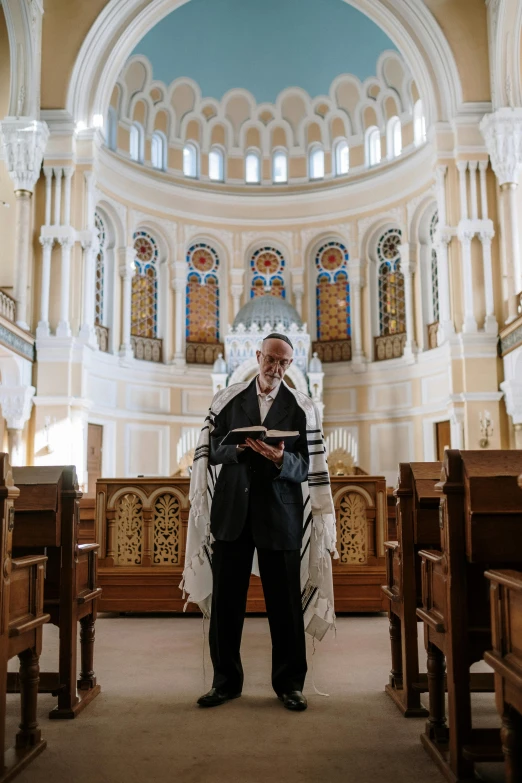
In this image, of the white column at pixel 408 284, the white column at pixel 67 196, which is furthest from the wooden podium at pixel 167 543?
the white column at pixel 408 284

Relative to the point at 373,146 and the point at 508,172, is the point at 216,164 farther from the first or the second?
the point at 508,172

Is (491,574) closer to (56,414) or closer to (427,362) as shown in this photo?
(56,414)

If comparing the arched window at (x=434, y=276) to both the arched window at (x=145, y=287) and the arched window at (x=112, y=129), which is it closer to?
the arched window at (x=145, y=287)

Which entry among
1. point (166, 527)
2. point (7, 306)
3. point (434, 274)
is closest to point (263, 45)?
point (434, 274)

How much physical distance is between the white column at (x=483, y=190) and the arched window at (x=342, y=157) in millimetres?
4900

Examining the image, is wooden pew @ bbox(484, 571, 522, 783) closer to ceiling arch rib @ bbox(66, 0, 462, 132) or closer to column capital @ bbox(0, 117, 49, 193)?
column capital @ bbox(0, 117, 49, 193)

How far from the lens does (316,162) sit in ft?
60.1

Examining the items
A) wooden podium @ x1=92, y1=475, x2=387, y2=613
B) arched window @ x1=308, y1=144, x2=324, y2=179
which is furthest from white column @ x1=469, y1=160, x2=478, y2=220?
wooden podium @ x1=92, y1=475, x2=387, y2=613

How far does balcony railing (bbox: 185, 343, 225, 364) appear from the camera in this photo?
17312 millimetres

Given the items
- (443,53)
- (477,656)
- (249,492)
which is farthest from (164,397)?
(477,656)

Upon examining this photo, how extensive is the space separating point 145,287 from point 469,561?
1508cm

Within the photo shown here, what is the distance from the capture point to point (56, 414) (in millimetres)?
12977

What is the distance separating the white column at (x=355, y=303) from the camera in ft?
55.3

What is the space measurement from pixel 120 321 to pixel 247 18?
7718 mm
